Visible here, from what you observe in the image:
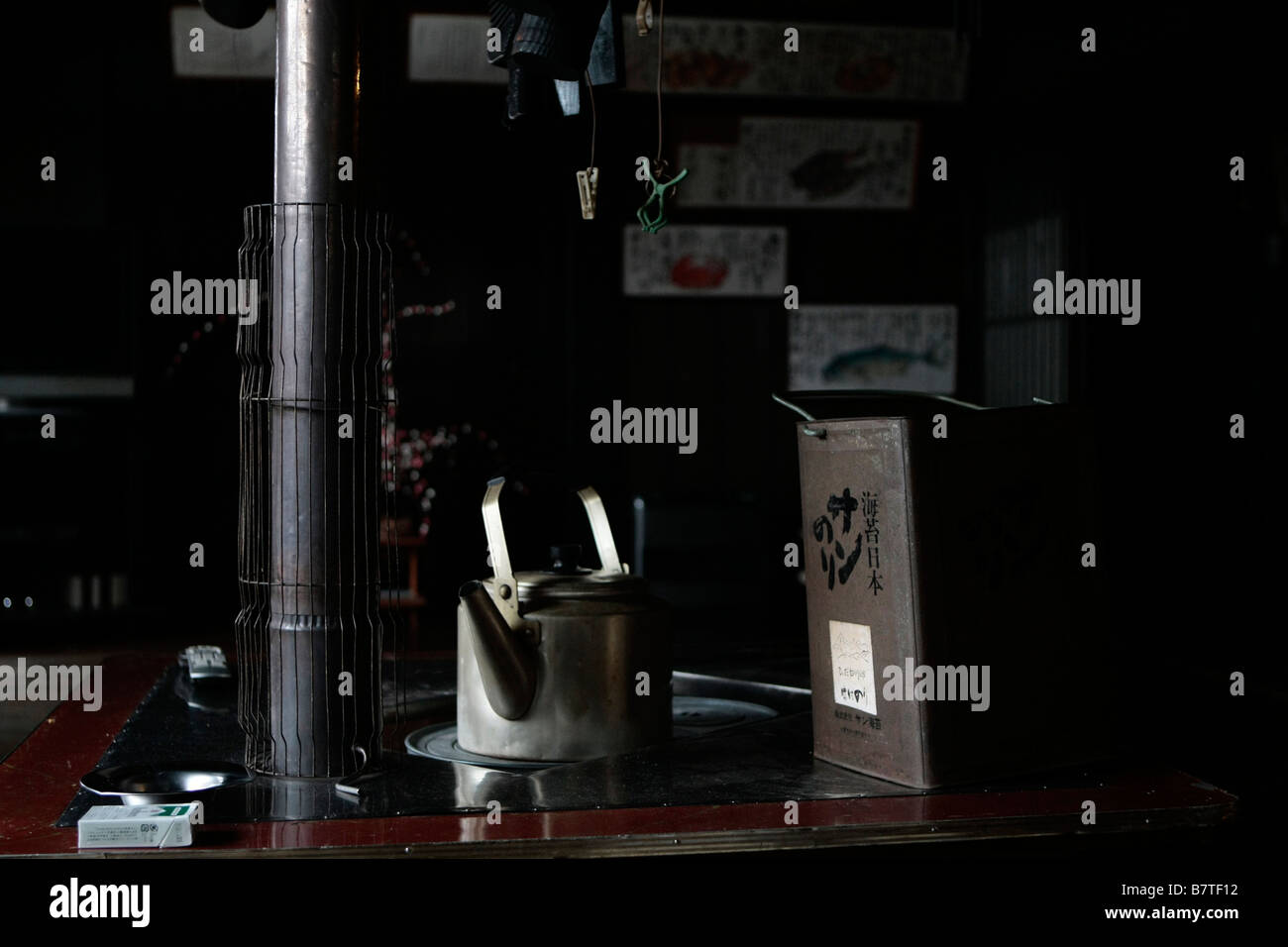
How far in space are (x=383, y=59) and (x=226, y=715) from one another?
838 millimetres

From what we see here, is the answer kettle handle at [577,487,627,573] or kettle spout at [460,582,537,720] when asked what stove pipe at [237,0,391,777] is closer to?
kettle spout at [460,582,537,720]

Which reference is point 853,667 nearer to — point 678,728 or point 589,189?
point 678,728

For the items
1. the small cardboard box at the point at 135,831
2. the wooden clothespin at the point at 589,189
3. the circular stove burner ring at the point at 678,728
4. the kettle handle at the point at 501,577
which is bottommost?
the circular stove burner ring at the point at 678,728

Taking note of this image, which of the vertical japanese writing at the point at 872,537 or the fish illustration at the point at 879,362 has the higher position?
the fish illustration at the point at 879,362

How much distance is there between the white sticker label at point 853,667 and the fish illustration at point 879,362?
4.48 meters

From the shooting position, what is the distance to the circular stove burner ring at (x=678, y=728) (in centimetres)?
147

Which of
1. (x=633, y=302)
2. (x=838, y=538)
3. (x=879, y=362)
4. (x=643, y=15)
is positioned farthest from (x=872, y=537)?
(x=879, y=362)

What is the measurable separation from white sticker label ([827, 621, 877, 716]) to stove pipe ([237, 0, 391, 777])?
49 cm

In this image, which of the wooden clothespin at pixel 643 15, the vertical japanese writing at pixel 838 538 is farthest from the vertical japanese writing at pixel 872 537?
the wooden clothespin at pixel 643 15

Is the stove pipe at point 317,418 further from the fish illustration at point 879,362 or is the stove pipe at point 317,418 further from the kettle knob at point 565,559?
the fish illustration at point 879,362

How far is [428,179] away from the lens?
5.63m

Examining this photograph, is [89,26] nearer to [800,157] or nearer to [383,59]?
[800,157]

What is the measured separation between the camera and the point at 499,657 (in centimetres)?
142

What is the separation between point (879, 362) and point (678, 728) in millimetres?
4323
